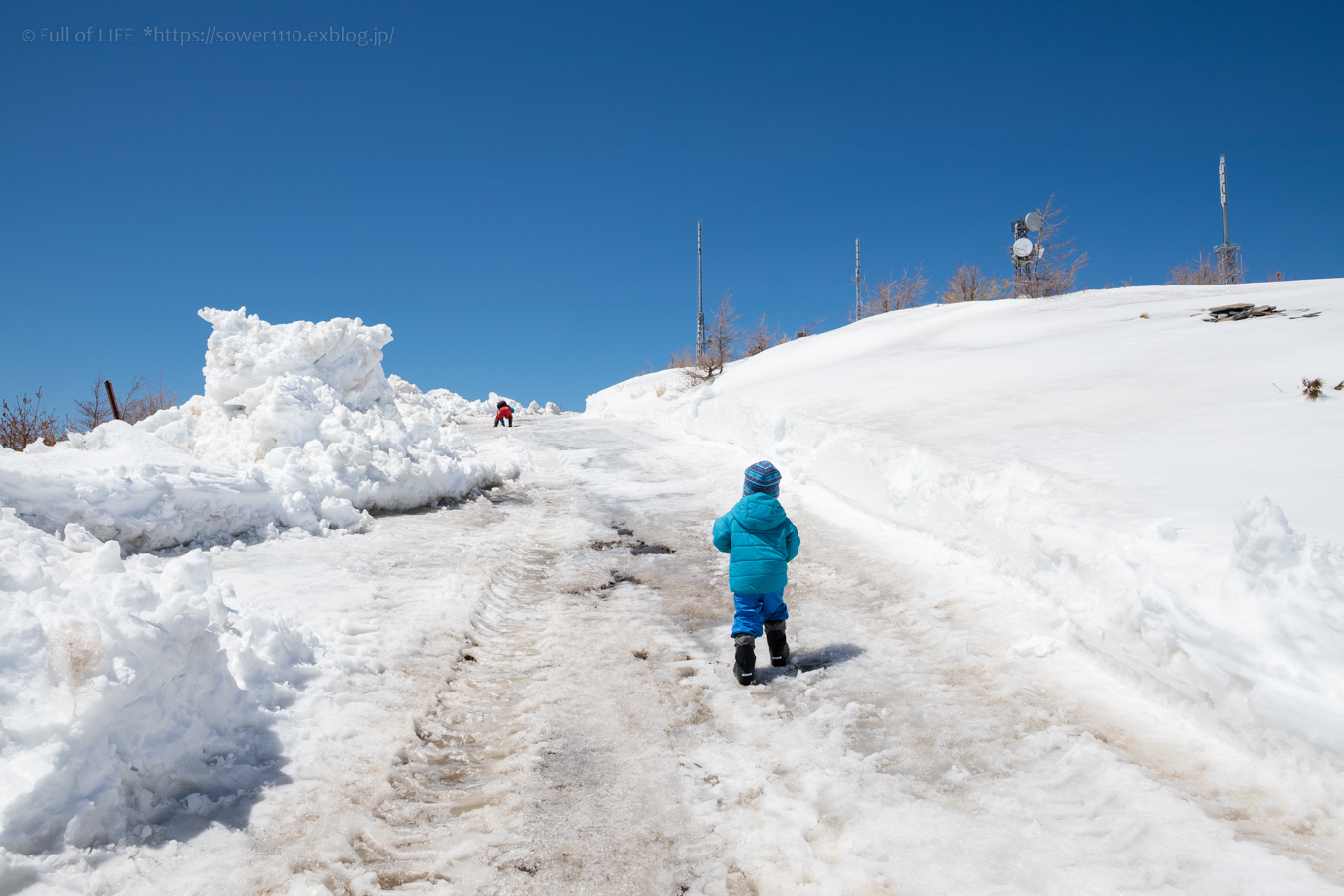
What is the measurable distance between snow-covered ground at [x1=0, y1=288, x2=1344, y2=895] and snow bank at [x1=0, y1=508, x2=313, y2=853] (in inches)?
0.5

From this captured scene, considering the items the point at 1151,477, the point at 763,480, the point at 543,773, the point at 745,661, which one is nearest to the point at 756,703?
the point at 745,661

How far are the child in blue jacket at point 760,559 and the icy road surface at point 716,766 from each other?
0.91ft

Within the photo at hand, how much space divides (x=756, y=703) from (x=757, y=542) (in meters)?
0.97

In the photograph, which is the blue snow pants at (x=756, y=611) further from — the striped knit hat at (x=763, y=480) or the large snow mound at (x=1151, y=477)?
the large snow mound at (x=1151, y=477)

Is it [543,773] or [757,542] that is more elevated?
[757,542]

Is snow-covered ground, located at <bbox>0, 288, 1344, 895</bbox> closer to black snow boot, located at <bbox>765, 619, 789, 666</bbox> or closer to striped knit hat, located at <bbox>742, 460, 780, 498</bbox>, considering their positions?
black snow boot, located at <bbox>765, 619, 789, 666</bbox>

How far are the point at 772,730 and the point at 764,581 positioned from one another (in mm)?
939

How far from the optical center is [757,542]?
13.5 feet

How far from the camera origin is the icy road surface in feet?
7.63

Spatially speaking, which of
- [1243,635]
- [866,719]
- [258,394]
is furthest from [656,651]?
[258,394]

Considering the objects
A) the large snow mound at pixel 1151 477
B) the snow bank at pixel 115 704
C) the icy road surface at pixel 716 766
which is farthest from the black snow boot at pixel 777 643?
the snow bank at pixel 115 704

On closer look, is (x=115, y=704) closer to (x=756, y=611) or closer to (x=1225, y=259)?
(x=756, y=611)

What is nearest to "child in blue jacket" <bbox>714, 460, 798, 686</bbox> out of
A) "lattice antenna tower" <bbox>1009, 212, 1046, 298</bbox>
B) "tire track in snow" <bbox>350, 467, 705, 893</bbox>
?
"tire track in snow" <bbox>350, 467, 705, 893</bbox>

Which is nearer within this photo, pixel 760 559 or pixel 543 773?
pixel 543 773
